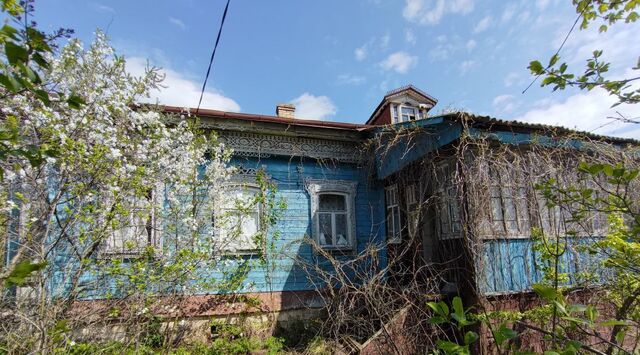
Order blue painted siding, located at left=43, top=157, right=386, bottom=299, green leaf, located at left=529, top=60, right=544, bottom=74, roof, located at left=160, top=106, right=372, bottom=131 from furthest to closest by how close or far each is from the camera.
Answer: blue painted siding, located at left=43, top=157, right=386, bottom=299 → roof, located at left=160, top=106, right=372, bottom=131 → green leaf, located at left=529, top=60, right=544, bottom=74

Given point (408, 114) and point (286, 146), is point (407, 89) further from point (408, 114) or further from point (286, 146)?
point (286, 146)

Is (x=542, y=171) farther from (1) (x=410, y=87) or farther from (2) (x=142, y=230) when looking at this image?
(2) (x=142, y=230)

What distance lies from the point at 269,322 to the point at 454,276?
3.56 metres

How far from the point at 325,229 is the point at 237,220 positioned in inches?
87.9

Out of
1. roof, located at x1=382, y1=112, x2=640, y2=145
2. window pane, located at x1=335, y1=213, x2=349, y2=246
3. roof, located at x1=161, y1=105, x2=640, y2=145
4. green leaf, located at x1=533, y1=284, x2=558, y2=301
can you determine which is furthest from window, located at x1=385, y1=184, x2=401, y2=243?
green leaf, located at x1=533, y1=284, x2=558, y2=301

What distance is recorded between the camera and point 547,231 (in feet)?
20.6

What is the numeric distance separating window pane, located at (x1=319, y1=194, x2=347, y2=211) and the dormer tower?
348 cm

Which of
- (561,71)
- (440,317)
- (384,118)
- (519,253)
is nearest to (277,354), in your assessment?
(519,253)

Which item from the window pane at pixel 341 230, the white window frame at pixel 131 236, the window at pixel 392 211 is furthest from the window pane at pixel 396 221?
the white window frame at pixel 131 236

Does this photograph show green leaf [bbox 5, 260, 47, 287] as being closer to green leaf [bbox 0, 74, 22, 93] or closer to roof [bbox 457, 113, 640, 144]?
green leaf [bbox 0, 74, 22, 93]

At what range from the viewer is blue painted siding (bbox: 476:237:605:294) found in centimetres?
564

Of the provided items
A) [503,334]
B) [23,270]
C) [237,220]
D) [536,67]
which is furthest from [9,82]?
[237,220]

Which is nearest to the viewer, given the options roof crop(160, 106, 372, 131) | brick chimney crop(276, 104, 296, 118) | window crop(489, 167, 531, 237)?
window crop(489, 167, 531, 237)

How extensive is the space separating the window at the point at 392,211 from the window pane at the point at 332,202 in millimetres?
1067
